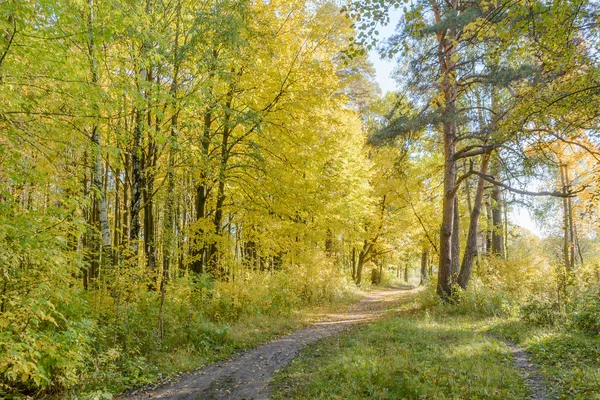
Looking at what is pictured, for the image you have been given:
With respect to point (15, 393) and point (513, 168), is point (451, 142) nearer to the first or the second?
point (513, 168)

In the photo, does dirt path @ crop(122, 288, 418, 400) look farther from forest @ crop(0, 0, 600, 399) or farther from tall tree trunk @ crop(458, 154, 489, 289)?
tall tree trunk @ crop(458, 154, 489, 289)

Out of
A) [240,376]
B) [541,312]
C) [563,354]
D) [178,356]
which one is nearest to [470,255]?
[541,312]

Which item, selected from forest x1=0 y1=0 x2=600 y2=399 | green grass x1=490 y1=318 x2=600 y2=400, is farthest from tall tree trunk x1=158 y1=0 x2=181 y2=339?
green grass x1=490 y1=318 x2=600 y2=400

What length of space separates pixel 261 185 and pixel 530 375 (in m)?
8.28

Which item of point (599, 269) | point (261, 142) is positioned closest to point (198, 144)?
point (261, 142)

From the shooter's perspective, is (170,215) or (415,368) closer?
(415,368)

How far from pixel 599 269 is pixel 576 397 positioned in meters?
9.90

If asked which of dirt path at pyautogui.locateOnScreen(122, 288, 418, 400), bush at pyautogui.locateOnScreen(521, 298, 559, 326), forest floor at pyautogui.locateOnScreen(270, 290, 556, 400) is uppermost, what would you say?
bush at pyautogui.locateOnScreen(521, 298, 559, 326)

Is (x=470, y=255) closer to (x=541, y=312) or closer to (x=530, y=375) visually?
(x=541, y=312)

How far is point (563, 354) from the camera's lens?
6766 millimetres

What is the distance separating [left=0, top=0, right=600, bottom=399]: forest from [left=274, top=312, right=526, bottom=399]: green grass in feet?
0.16

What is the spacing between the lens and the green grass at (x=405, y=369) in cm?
530

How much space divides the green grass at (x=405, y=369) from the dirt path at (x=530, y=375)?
13cm

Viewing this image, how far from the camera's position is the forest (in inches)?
200
